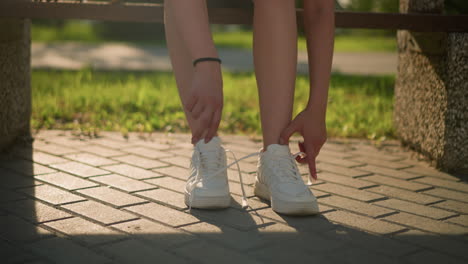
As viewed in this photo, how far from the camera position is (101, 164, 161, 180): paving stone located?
2.89 meters

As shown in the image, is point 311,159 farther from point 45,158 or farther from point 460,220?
point 45,158

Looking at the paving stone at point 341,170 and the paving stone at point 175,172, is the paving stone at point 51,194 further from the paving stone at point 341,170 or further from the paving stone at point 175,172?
the paving stone at point 341,170

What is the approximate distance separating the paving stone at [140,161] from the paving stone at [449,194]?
130 cm

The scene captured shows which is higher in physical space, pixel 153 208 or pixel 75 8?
pixel 75 8

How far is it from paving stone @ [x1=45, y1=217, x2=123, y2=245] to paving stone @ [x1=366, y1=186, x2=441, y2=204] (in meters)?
1.25

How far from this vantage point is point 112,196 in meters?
2.51

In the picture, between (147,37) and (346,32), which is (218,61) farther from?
(346,32)

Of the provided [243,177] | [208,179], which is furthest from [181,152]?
[208,179]

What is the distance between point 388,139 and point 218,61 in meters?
2.26

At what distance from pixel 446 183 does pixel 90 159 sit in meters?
1.77

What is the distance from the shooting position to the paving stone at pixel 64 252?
1817 millimetres

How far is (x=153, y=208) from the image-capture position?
2.37 meters

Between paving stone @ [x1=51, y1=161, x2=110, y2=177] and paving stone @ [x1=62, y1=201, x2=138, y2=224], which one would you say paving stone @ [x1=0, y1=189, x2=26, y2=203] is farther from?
paving stone @ [x1=51, y1=161, x2=110, y2=177]

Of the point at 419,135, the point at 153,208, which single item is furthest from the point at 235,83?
the point at 153,208
